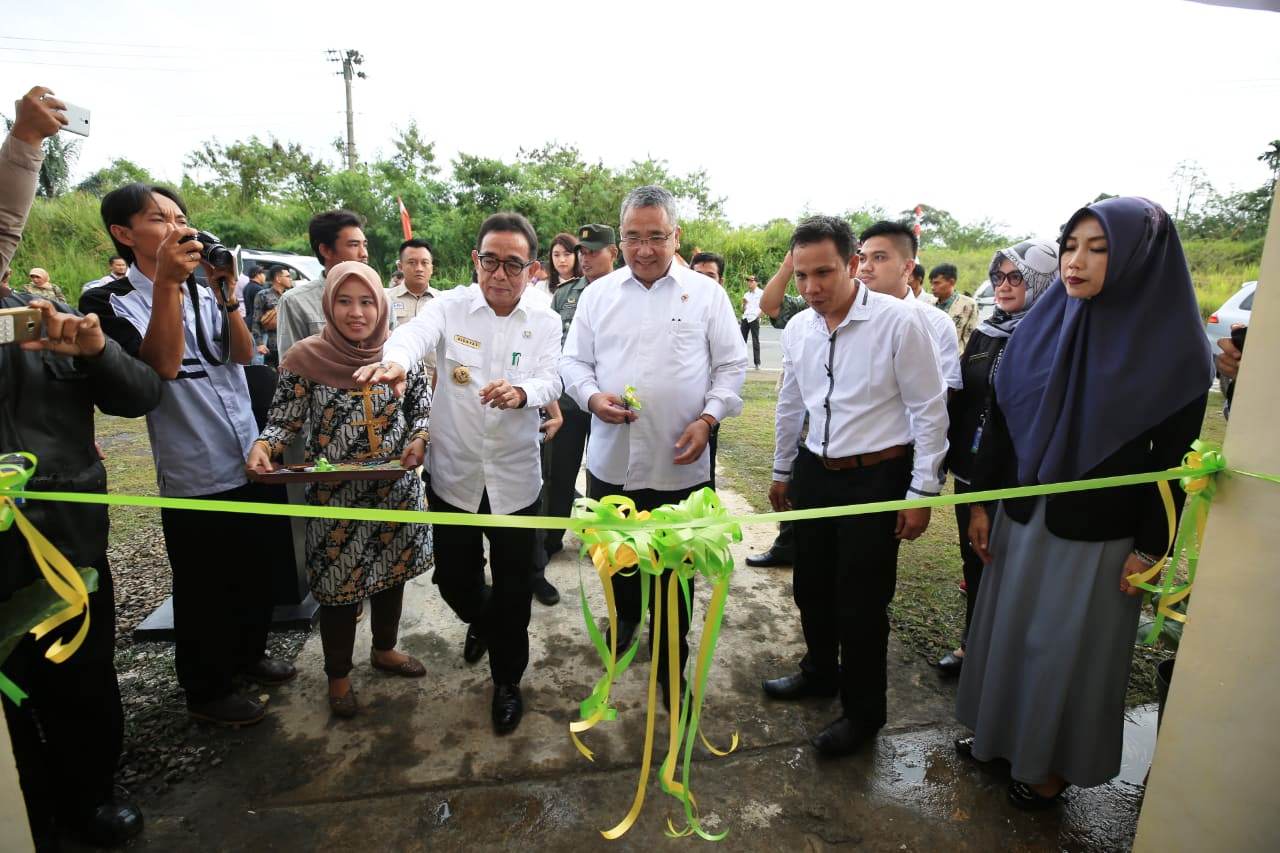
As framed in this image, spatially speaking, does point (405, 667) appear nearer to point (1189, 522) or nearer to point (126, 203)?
point (126, 203)

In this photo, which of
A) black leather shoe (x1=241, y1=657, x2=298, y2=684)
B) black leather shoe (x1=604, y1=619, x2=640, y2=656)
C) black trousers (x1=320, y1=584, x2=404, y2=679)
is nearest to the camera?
black trousers (x1=320, y1=584, x2=404, y2=679)

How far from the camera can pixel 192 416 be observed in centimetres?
239

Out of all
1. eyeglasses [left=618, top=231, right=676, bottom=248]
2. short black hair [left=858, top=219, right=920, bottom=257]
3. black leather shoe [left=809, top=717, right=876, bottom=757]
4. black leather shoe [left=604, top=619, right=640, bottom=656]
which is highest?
short black hair [left=858, top=219, right=920, bottom=257]

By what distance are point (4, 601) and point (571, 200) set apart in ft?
84.6

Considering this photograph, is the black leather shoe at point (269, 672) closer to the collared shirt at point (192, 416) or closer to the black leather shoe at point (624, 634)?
the collared shirt at point (192, 416)

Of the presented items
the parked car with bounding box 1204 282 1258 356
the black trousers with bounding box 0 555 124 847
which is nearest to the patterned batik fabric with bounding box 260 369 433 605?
the black trousers with bounding box 0 555 124 847

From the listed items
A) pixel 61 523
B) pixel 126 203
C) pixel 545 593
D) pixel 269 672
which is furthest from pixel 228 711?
pixel 126 203

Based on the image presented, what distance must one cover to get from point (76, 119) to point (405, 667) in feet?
7.53

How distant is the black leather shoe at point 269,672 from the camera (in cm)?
287

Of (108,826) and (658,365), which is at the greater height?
(658,365)

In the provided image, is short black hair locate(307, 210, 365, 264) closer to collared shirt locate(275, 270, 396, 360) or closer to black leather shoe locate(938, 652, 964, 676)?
collared shirt locate(275, 270, 396, 360)

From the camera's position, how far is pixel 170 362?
2205 mm

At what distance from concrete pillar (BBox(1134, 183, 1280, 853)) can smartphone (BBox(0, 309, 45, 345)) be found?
2.66 meters

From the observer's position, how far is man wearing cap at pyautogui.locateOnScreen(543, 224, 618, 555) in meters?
4.12
